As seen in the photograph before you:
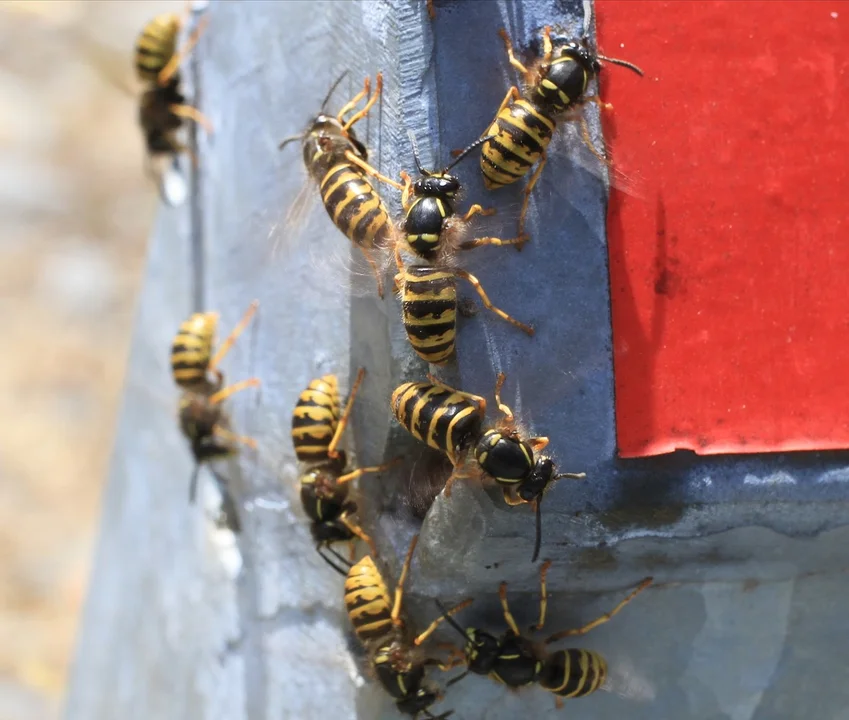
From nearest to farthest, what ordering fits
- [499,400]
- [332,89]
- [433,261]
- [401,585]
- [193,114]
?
[499,400] → [433,261] → [401,585] → [332,89] → [193,114]

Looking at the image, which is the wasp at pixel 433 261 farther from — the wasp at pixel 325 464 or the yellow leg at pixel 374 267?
the wasp at pixel 325 464

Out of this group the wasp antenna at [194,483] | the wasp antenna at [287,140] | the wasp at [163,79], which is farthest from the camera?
the wasp at [163,79]

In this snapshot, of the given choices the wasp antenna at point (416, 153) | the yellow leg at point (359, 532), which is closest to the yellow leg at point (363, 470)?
the yellow leg at point (359, 532)

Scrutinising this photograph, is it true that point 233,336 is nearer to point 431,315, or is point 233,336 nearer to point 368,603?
point 368,603

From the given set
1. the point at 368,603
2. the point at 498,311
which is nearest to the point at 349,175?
the point at 498,311

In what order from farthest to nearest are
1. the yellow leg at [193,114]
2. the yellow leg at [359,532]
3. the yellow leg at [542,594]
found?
1. the yellow leg at [193,114]
2. the yellow leg at [359,532]
3. the yellow leg at [542,594]
